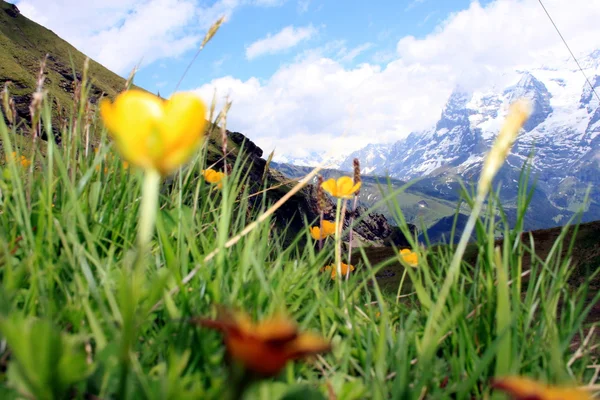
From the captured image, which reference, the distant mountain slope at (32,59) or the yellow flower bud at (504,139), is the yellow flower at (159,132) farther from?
the distant mountain slope at (32,59)

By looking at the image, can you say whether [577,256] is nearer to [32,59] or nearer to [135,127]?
[135,127]

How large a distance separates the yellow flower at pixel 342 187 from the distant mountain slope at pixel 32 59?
8110 centimetres

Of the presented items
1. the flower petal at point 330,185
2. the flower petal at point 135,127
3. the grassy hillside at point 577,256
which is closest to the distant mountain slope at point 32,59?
the grassy hillside at point 577,256

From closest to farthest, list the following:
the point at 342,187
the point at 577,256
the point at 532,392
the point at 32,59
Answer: the point at 532,392, the point at 342,187, the point at 577,256, the point at 32,59

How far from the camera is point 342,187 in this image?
88.0 inches

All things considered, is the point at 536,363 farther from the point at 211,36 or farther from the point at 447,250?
the point at 211,36

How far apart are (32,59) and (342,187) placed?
11096 cm

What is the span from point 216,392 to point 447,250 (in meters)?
1.43

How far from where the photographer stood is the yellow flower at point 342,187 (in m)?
2.18

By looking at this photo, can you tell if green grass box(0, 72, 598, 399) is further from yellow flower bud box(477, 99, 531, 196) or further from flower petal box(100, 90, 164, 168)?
yellow flower bud box(477, 99, 531, 196)

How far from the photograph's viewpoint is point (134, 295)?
0.56 metres

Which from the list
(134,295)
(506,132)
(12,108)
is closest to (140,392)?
(134,295)

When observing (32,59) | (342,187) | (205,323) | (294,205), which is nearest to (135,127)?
(205,323)

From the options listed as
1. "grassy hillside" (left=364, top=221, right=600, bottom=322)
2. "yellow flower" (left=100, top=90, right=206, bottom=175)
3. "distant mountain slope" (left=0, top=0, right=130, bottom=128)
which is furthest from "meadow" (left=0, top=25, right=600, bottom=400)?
"distant mountain slope" (left=0, top=0, right=130, bottom=128)
